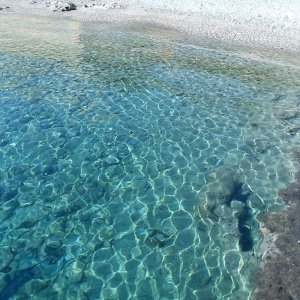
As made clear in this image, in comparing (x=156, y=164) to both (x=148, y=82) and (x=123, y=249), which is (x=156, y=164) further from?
(x=148, y=82)

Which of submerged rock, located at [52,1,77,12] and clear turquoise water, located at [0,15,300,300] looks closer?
clear turquoise water, located at [0,15,300,300]

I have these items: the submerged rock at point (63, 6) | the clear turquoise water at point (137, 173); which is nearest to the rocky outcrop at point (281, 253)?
the clear turquoise water at point (137, 173)

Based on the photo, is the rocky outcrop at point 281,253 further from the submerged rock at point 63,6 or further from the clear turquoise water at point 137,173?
the submerged rock at point 63,6

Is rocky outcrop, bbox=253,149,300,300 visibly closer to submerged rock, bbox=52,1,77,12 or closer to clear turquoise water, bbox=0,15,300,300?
clear turquoise water, bbox=0,15,300,300

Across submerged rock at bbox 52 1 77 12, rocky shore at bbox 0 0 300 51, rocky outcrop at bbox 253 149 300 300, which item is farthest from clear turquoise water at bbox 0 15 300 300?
submerged rock at bbox 52 1 77 12

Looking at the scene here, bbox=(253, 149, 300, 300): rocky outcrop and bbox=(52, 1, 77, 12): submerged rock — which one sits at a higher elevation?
bbox=(253, 149, 300, 300): rocky outcrop
